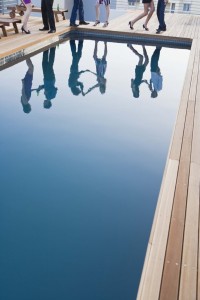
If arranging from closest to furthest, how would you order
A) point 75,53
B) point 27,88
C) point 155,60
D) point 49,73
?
point 27,88, point 49,73, point 155,60, point 75,53

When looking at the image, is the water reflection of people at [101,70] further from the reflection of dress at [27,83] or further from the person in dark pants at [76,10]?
the person in dark pants at [76,10]

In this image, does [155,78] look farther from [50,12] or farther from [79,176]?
[79,176]

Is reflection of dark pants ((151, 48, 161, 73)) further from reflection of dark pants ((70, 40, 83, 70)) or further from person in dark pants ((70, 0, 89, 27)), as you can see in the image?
person in dark pants ((70, 0, 89, 27))

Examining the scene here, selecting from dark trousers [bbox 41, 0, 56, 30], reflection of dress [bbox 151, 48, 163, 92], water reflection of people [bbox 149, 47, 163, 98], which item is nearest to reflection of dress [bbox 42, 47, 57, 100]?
dark trousers [bbox 41, 0, 56, 30]

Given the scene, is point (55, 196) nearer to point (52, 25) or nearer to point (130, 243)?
point (130, 243)

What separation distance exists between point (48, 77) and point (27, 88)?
619 mm

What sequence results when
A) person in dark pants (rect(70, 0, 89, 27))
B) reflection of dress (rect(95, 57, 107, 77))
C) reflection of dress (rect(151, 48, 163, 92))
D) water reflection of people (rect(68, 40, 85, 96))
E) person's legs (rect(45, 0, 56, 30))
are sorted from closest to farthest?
water reflection of people (rect(68, 40, 85, 96)) → reflection of dress (rect(151, 48, 163, 92)) → reflection of dress (rect(95, 57, 107, 77)) → person's legs (rect(45, 0, 56, 30)) → person in dark pants (rect(70, 0, 89, 27))

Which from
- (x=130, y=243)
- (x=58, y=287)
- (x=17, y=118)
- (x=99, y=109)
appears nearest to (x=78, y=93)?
(x=99, y=109)

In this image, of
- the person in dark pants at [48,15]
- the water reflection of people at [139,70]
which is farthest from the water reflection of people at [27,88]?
the person in dark pants at [48,15]

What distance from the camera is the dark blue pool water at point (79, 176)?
178 centimetres

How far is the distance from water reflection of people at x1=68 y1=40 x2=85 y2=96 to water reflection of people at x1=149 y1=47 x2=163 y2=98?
41.0 inches

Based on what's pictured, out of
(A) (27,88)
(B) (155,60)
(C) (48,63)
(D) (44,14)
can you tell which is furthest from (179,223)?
(D) (44,14)

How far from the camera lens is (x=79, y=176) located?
2627 millimetres

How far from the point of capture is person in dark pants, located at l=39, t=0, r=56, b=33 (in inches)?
244
